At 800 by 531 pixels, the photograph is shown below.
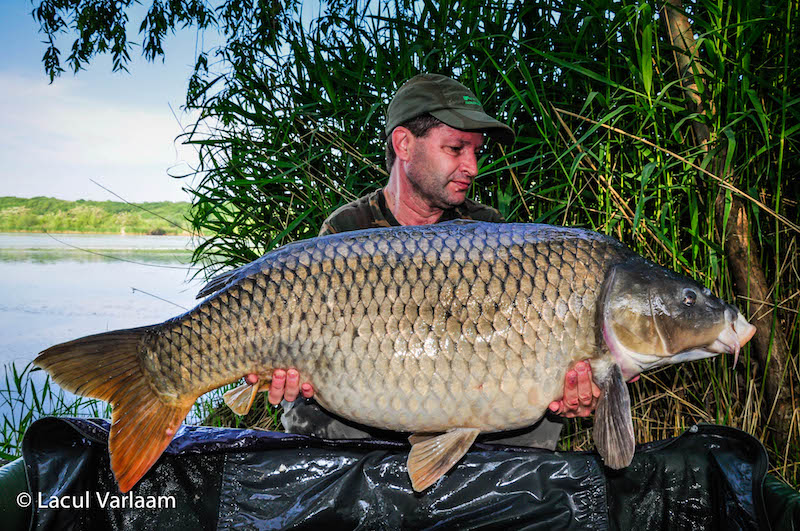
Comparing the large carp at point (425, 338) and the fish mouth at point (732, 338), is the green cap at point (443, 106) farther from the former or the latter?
the fish mouth at point (732, 338)

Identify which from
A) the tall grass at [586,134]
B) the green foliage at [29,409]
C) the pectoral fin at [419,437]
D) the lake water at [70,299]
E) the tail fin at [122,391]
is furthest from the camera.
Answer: the lake water at [70,299]

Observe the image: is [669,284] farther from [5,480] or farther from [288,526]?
[5,480]

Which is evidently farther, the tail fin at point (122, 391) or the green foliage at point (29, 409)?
the green foliage at point (29, 409)

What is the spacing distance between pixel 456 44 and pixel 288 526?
6.14 feet

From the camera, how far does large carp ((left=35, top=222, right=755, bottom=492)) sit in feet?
4.03

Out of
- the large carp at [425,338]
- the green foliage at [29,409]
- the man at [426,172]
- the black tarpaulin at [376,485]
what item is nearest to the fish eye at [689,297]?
the large carp at [425,338]

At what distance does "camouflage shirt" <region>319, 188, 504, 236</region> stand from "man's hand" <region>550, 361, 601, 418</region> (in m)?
0.80

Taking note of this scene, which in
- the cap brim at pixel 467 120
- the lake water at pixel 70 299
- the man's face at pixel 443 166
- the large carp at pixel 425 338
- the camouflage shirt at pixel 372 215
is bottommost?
the lake water at pixel 70 299

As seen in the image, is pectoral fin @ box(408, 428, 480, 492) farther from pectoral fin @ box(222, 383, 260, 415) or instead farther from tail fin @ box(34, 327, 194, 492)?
tail fin @ box(34, 327, 194, 492)

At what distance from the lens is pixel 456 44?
7.93 feet

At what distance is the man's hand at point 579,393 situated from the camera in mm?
1270

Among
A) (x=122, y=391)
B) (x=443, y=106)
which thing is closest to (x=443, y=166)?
(x=443, y=106)

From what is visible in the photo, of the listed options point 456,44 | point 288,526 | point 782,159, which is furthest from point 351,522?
point 456,44

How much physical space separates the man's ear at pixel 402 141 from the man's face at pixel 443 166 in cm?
4
